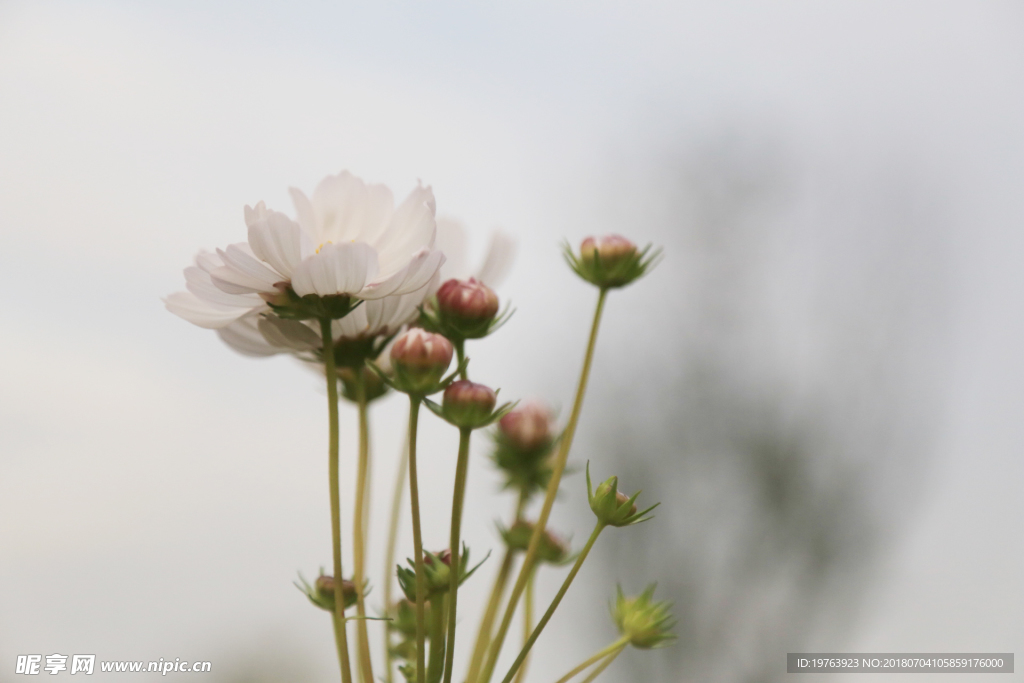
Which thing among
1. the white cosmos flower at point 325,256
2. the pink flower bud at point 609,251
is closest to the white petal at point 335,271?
the white cosmos flower at point 325,256

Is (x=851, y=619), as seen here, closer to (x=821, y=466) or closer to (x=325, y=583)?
(x=821, y=466)

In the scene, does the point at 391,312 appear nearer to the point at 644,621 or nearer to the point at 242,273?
the point at 242,273

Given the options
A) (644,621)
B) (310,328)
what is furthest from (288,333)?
(644,621)

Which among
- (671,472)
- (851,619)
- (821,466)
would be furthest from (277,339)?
(851,619)

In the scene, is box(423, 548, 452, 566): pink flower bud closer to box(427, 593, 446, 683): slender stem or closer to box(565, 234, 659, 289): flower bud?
box(427, 593, 446, 683): slender stem

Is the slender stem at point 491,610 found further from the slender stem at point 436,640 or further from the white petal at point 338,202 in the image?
the white petal at point 338,202
